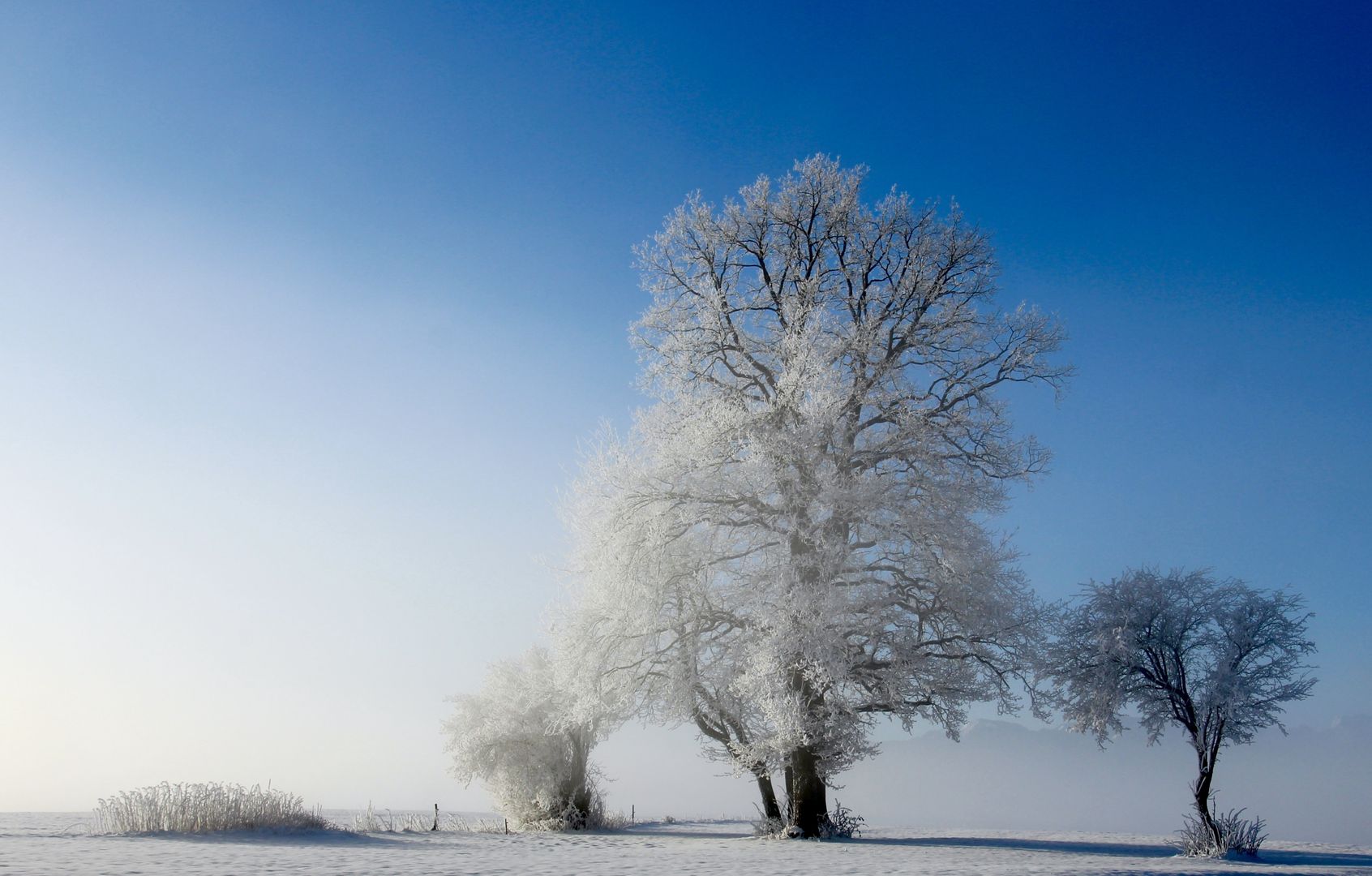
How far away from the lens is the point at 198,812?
15336 mm

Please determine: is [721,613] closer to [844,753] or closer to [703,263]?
[844,753]

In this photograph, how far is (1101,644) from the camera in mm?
20609

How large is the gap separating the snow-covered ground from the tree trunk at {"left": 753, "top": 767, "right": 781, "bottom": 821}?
1240 mm

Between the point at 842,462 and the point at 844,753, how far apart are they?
532cm

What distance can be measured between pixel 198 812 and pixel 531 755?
8802 millimetres

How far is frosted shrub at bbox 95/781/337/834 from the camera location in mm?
14898

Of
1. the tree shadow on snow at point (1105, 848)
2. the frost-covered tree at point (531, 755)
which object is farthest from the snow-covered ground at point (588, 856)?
the frost-covered tree at point (531, 755)

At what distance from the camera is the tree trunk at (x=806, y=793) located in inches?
624

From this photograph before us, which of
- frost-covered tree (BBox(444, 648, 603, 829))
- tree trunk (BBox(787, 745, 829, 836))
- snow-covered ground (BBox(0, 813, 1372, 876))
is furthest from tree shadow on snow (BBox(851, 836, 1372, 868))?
frost-covered tree (BBox(444, 648, 603, 829))

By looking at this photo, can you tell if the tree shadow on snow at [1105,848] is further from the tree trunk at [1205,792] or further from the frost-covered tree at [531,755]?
the frost-covered tree at [531,755]

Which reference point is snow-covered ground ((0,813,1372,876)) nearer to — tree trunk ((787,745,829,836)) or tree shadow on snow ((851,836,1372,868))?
tree shadow on snow ((851,836,1372,868))

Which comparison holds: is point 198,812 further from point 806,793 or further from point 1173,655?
point 1173,655

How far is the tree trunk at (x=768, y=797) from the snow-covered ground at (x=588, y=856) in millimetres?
1240

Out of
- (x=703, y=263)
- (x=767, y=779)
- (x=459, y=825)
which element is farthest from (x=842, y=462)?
(x=459, y=825)
